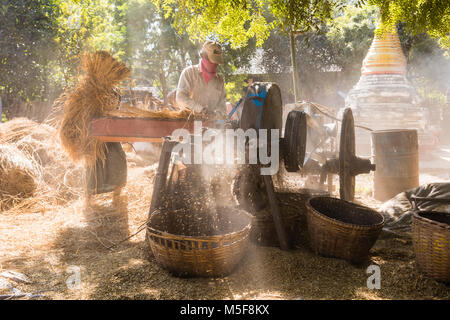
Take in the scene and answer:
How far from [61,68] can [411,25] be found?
10.3 meters

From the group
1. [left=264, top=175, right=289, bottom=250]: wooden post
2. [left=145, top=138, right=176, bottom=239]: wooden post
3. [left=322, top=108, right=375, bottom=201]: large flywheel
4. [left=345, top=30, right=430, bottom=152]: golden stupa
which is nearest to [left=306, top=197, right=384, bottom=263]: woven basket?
[left=264, top=175, right=289, bottom=250]: wooden post

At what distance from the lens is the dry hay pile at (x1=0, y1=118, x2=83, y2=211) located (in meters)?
5.41

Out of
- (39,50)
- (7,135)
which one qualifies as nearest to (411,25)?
(7,135)

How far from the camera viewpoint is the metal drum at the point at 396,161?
5660 mm

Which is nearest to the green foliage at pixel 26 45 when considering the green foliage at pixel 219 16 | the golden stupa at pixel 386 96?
the green foliage at pixel 219 16

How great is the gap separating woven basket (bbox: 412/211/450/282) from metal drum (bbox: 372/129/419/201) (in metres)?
3.09

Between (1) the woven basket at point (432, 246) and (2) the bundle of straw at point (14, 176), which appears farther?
(2) the bundle of straw at point (14, 176)

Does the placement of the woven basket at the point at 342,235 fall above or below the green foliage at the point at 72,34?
below

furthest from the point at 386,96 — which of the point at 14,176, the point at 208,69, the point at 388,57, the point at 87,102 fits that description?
the point at 14,176

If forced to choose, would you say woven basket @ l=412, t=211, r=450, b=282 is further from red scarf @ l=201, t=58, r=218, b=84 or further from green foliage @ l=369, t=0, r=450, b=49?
red scarf @ l=201, t=58, r=218, b=84

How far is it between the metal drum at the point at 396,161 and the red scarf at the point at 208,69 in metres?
3.11

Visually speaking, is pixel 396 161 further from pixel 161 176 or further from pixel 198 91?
pixel 161 176

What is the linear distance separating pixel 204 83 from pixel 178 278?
338cm

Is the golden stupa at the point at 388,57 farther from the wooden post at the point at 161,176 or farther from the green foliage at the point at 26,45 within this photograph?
the green foliage at the point at 26,45
